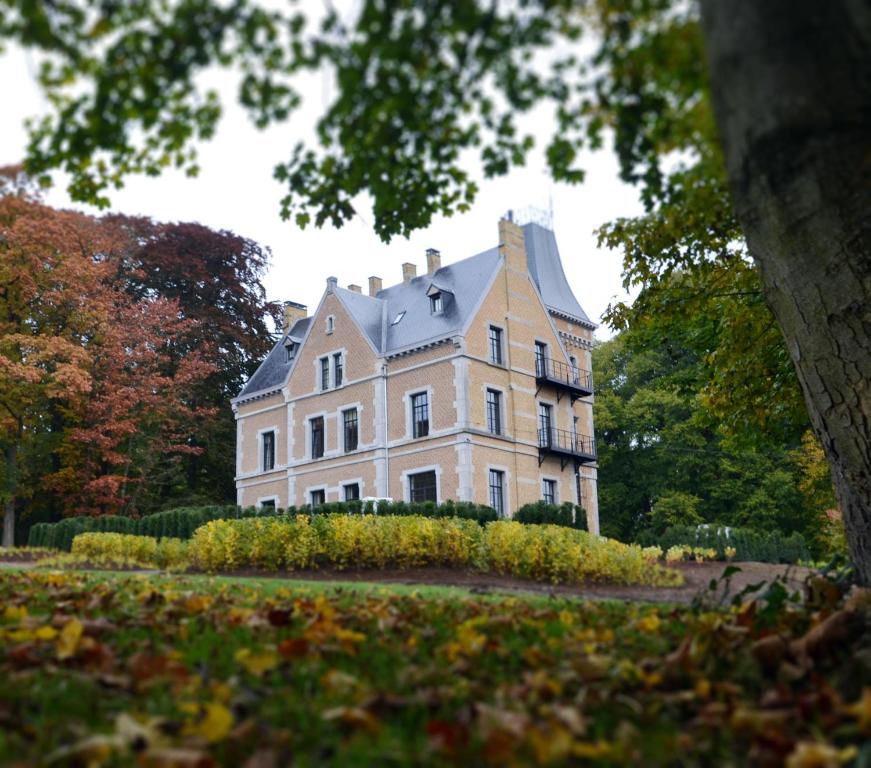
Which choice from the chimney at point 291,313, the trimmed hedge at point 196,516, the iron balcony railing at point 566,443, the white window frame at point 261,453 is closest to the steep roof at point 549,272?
the iron balcony railing at point 566,443

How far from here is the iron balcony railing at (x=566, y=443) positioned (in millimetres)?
33812

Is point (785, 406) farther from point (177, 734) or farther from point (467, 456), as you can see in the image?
point (467, 456)

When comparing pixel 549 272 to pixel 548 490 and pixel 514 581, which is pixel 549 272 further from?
pixel 514 581

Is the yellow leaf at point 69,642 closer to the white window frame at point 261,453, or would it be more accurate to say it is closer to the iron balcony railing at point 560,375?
the iron balcony railing at point 560,375

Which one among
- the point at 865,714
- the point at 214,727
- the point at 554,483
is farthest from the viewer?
the point at 554,483

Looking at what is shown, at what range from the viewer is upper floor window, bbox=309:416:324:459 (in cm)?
3538

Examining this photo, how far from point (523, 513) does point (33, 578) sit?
42.2 ft

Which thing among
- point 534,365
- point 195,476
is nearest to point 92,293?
point 195,476

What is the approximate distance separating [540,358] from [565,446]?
381cm

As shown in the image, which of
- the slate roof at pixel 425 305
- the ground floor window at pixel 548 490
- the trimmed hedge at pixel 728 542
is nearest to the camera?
the trimmed hedge at pixel 728 542

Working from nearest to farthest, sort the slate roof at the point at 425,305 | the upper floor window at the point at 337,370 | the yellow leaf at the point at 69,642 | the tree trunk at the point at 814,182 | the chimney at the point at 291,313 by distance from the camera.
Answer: the yellow leaf at the point at 69,642 → the tree trunk at the point at 814,182 → the slate roof at the point at 425,305 → the upper floor window at the point at 337,370 → the chimney at the point at 291,313

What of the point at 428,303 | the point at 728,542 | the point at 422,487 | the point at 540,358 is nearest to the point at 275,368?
the point at 428,303

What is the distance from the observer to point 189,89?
4.71 m

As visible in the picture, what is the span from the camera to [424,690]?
126 inches
